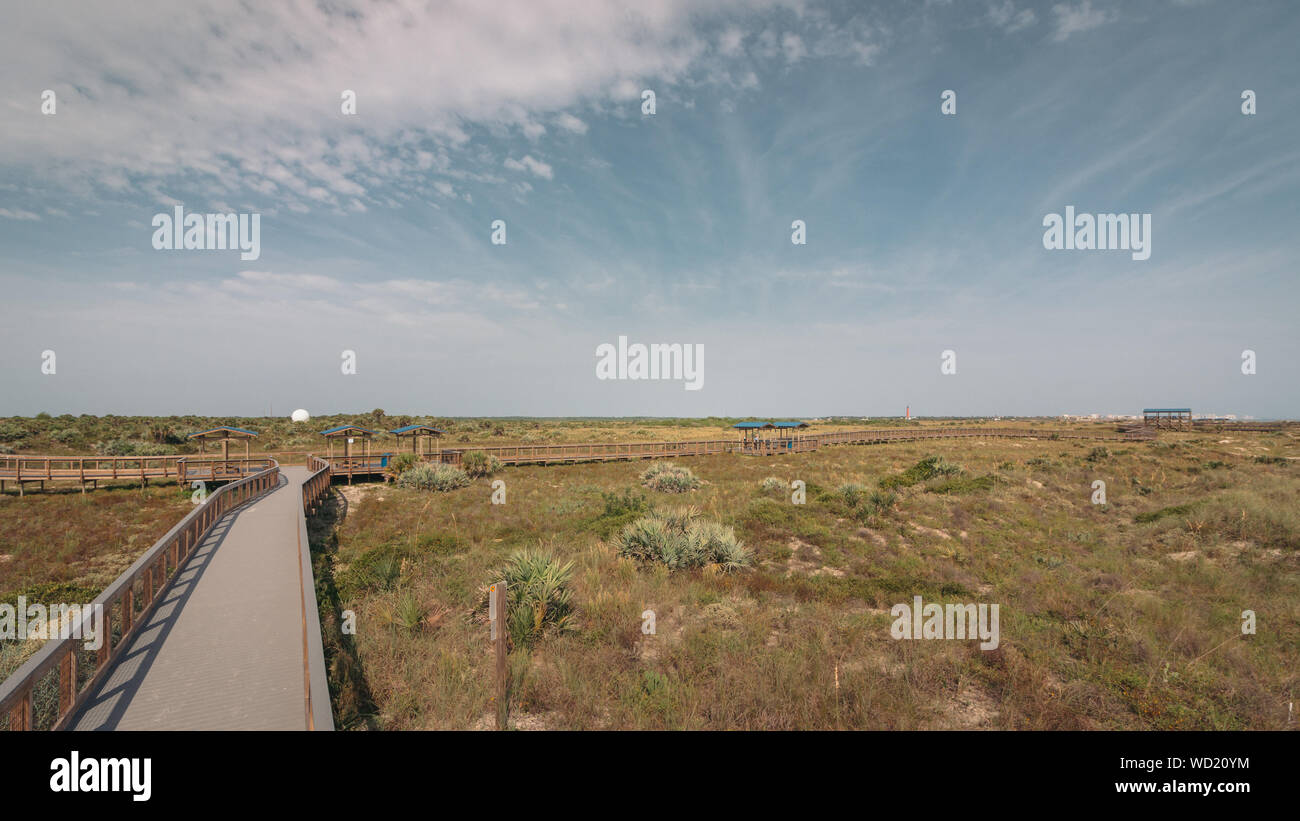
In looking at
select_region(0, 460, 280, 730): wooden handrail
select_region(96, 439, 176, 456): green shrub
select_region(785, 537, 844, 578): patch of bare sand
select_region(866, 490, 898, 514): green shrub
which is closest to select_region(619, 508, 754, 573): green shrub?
A: select_region(785, 537, 844, 578): patch of bare sand

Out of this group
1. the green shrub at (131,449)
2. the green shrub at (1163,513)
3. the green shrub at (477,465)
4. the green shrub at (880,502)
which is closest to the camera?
the green shrub at (1163,513)

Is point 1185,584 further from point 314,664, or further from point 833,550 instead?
point 314,664

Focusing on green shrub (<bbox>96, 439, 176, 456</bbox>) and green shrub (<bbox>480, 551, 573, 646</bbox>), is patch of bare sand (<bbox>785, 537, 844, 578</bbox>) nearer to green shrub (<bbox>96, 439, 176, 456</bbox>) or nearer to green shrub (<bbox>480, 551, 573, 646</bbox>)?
green shrub (<bbox>480, 551, 573, 646</bbox>)

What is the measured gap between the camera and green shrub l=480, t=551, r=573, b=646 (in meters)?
7.67

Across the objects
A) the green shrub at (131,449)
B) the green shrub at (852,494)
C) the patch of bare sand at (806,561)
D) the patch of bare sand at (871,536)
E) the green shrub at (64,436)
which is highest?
the green shrub at (64,436)

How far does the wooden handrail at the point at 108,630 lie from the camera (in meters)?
4.00

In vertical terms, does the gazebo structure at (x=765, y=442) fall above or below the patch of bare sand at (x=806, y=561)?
above

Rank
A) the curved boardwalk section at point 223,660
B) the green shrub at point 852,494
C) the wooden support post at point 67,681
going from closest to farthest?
the wooden support post at point 67,681, the curved boardwalk section at point 223,660, the green shrub at point 852,494

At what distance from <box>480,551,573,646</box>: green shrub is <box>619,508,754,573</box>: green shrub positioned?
2.40 meters

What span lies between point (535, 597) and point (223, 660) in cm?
408

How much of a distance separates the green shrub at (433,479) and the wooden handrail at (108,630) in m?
12.0

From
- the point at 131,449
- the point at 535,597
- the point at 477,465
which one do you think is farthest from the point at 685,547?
the point at 131,449

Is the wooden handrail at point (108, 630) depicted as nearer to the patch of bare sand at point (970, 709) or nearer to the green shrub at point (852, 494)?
the patch of bare sand at point (970, 709)

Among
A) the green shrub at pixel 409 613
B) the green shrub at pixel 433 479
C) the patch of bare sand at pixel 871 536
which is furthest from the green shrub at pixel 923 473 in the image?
the green shrub at pixel 433 479
